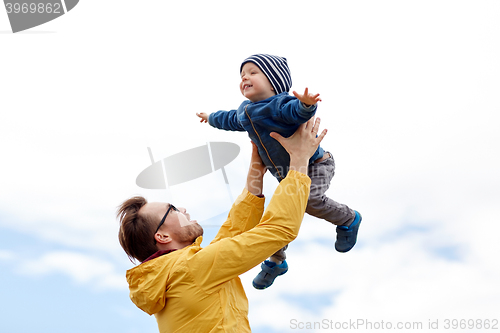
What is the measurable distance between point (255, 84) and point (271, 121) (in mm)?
348

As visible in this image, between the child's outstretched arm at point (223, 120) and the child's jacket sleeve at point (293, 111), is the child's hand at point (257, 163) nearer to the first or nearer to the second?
the child's outstretched arm at point (223, 120)

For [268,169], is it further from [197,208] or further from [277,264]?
[277,264]

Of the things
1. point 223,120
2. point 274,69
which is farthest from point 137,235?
point 274,69

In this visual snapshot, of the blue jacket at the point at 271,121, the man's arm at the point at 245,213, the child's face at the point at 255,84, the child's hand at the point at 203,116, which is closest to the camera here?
the blue jacket at the point at 271,121

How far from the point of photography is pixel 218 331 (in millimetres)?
3164

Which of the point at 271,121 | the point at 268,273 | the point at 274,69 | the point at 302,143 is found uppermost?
the point at 274,69

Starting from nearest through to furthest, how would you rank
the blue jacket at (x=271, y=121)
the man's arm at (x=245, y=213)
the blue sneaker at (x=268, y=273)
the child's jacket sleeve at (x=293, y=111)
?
the child's jacket sleeve at (x=293, y=111)
the blue jacket at (x=271, y=121)
the man's arm at (x=245, y=213)
the blue sneaker at (x=268, y=273)

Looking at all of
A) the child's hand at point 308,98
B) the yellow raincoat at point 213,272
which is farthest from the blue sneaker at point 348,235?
the child's hand at point 308,98

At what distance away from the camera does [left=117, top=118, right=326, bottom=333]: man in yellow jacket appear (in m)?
3.15

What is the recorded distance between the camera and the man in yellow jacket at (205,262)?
124 inches

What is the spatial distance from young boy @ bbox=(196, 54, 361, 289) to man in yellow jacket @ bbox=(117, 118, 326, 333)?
0.30 m

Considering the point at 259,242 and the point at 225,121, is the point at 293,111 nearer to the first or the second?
the point at 225,121

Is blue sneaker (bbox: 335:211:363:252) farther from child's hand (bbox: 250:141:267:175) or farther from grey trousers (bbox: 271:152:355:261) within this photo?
child's hand (bbox: 250:141:267:175)

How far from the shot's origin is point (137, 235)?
3586mm
